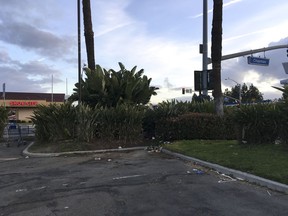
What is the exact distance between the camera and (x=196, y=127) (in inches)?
702

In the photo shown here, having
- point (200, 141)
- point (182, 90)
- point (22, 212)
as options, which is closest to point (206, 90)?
point (200, 141)

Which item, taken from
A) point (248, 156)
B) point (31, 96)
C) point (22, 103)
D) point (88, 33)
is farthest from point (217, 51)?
point (31, 96)

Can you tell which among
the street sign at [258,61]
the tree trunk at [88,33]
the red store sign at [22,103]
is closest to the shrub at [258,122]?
the tree trunk at [88,33]

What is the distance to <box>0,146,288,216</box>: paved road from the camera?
711 centimetres

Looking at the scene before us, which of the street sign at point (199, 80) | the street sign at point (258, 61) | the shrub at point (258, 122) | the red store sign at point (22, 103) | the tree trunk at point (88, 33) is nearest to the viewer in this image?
the shrub at point (258, 122)

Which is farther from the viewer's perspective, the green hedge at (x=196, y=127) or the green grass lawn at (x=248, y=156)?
the green hedge at (x=196, y=127)

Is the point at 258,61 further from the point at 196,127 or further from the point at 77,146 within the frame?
the point at 77,146

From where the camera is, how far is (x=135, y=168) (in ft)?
39.1

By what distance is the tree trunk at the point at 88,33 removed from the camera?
22.4 m

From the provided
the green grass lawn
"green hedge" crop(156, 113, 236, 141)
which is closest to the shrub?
the green grass lawn

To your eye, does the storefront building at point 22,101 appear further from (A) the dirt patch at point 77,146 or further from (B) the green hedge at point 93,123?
(A) the dirt patch at point 77,146

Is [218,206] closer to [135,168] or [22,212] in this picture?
[22,212]

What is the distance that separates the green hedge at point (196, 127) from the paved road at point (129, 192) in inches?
204

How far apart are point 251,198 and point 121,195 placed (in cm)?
251
